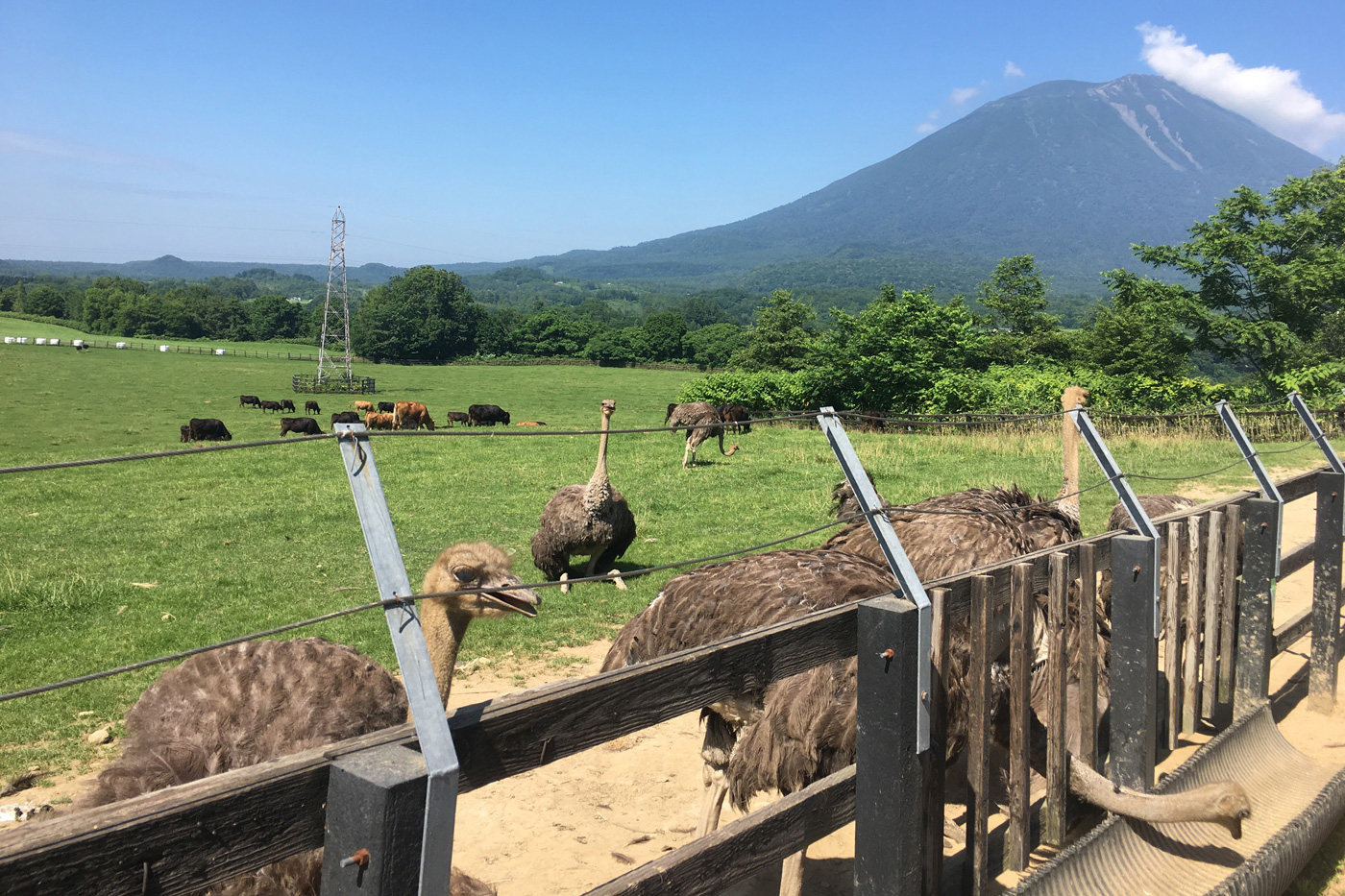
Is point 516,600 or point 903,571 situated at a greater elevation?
point 903,571

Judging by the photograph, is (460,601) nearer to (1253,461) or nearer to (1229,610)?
(1229,610)

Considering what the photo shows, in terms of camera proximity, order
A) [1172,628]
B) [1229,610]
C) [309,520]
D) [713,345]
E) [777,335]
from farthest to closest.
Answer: [713,345], [777,335], [309,520], [1229,610], [1172,628]

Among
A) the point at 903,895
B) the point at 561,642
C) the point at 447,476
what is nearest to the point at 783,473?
the point at 447,476

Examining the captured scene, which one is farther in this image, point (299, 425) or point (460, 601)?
point (299, 425)

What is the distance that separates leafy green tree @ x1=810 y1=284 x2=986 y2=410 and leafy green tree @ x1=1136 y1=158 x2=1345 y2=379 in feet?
42.3

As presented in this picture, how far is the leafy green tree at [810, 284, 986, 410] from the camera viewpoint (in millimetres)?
28125

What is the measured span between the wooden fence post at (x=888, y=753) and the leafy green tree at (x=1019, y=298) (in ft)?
217

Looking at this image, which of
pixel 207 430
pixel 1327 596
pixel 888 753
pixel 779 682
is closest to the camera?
pixel 888 753

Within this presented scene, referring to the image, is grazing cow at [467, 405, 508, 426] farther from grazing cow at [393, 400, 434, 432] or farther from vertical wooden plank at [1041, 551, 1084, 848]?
vertical wooden plank at [1041, 551, 1084, 848]

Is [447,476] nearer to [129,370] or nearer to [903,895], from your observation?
[903,895]

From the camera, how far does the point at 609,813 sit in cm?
478

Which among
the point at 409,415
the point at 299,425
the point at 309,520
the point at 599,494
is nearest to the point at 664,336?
the point at 409,415

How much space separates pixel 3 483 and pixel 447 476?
21.2ft

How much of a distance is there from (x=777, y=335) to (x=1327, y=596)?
5669 centimetres
